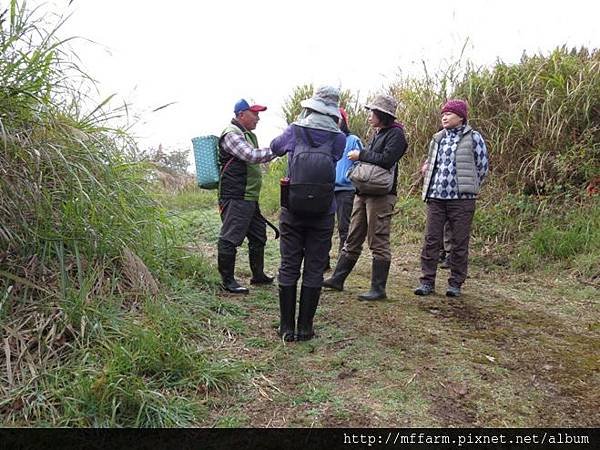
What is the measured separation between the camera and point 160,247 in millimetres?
4086

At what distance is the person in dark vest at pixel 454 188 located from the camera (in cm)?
448

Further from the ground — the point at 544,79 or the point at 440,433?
the point at 544,79

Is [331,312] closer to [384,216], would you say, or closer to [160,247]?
[384,216]

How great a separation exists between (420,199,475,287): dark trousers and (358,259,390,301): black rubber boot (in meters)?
0.47

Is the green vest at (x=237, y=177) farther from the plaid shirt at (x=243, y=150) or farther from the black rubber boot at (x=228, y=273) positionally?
the black rubber boot at (x=228, y=273)

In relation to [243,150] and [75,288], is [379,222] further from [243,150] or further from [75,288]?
[75,288]

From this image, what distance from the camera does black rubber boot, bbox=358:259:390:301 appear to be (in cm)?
433

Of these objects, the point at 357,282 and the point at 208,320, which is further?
the point at 357,282

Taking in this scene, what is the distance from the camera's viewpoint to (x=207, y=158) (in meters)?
4.43

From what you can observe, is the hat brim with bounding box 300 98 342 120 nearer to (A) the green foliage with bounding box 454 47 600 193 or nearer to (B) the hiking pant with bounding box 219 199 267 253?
(B) the hiking pant with bounding box 219 199 267 253

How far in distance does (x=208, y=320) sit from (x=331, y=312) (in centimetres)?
97

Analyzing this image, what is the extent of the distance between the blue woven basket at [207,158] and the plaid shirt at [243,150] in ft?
0.66

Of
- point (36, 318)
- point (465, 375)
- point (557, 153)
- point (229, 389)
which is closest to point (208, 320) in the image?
point (229, 389)

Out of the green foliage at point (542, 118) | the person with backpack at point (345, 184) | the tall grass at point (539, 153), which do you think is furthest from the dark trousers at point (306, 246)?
the green foliage at point (542, 118)
